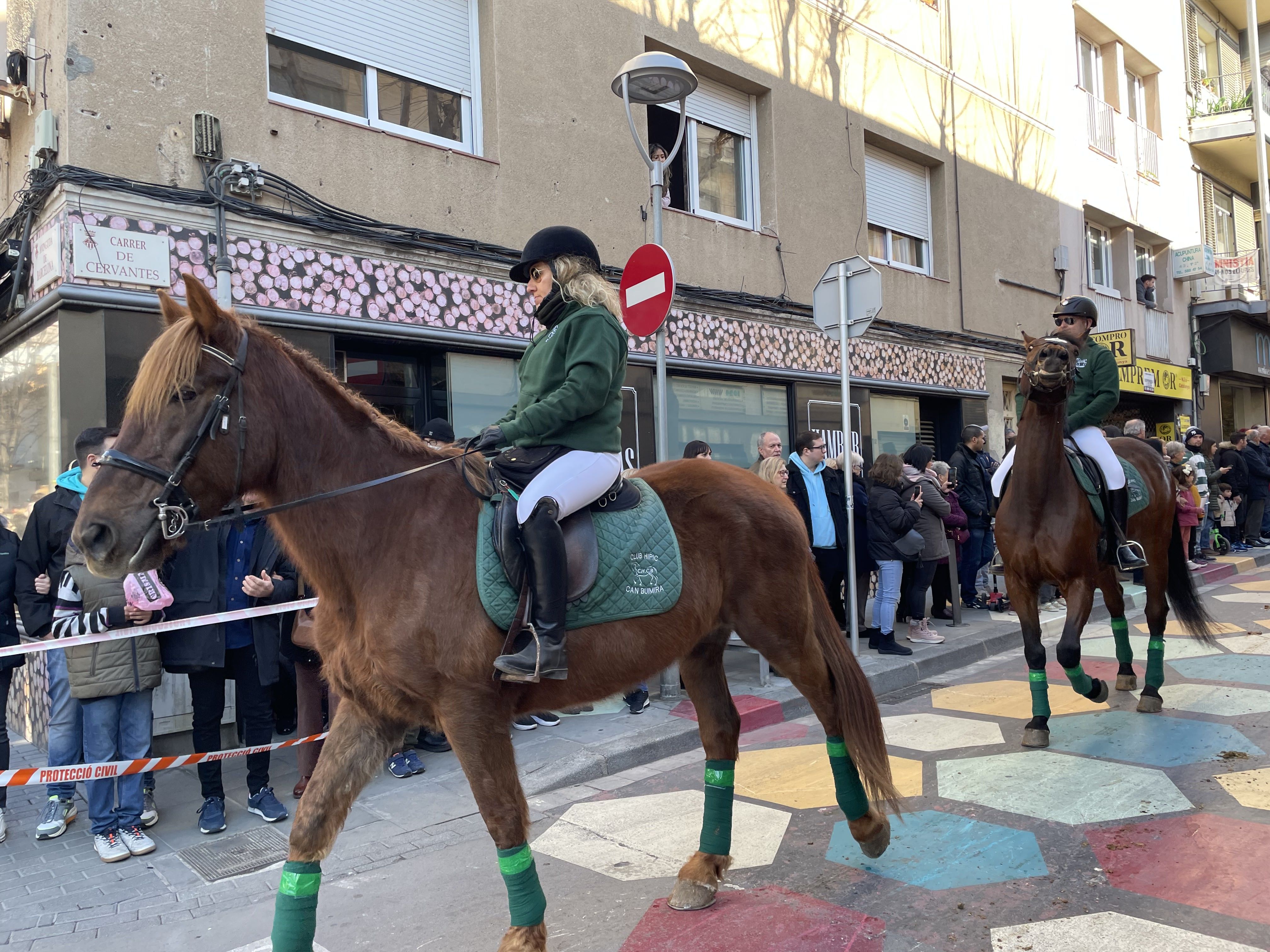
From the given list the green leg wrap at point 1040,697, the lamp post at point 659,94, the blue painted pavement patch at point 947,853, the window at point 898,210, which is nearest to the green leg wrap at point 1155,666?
the green leg wrap at point 1040,697

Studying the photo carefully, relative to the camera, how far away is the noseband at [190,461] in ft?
8.23

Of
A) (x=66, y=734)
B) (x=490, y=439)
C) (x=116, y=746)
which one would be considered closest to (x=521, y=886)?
(x=490, y=439)

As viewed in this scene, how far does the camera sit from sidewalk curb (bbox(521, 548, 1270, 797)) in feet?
18.0

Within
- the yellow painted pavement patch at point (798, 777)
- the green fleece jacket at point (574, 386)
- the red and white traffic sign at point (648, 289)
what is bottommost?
the yellow painted pavement patch at point (798, 777)

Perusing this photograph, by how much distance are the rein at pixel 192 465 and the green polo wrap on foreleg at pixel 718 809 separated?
6.55 feet

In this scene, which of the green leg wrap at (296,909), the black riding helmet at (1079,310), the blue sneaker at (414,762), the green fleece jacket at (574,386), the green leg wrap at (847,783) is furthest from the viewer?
the black riding helmet at (1079,310)

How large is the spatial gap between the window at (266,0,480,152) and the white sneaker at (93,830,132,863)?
19.5ft

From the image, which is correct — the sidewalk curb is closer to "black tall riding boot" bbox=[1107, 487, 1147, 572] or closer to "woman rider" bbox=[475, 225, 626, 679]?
"black tall riding boot" bbox=[1107, 487, 1147, 572]

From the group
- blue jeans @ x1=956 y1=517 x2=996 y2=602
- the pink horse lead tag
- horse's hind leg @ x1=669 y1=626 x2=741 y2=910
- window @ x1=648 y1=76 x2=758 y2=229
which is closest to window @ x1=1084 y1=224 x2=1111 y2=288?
window @ x1=648 y1=76 x2=758 y2=229

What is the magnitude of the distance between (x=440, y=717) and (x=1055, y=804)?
332 cm

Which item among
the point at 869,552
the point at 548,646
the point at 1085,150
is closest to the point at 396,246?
the point at 869,552

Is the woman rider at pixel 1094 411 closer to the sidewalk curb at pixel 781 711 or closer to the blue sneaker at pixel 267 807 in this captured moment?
the sidewalk curb at pixel 781 711

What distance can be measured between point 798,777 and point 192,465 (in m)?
3.96

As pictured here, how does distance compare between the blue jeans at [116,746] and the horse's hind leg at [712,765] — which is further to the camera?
the blue jeans at [116,746]
